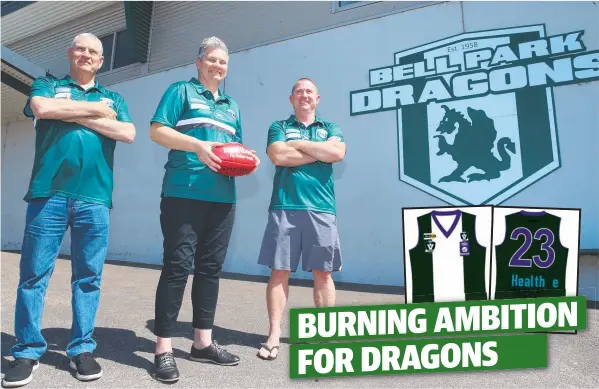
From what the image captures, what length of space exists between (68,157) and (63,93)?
0.40 metres

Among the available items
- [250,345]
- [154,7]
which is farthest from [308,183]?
[154,7]

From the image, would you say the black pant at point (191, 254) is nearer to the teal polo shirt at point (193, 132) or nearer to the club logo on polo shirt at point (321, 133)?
the teal polo shirt at point (193, 132)

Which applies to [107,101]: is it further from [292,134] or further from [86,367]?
[86,367]

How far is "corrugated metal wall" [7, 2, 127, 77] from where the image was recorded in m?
9.62

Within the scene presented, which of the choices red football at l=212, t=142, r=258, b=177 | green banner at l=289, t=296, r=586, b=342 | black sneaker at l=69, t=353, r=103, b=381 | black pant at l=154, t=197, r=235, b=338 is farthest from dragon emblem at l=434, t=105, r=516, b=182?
black sneaker at l=69, t=353, r=103, b=381

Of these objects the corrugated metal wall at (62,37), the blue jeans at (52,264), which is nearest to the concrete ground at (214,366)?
the blue jeans at (52,264)

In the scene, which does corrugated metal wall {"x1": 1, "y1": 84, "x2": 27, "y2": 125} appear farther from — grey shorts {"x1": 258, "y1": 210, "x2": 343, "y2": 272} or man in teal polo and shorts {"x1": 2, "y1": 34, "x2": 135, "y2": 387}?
grey shorts {"x1": 258, "y1": 210, "x2": 343, "y2": 272}

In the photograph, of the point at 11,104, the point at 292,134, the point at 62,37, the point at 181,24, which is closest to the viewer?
the point at 292,134

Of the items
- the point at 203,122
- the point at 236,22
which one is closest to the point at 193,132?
the point at 203,122

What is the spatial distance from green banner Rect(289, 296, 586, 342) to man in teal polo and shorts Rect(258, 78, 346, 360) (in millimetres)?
282

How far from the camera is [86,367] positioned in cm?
197

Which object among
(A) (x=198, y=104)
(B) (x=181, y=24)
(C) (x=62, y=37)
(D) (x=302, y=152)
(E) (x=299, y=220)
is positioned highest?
(C) (x=62, y=37)

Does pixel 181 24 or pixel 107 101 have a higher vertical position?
pixel 181 24

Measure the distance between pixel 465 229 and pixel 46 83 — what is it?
2.99 m
